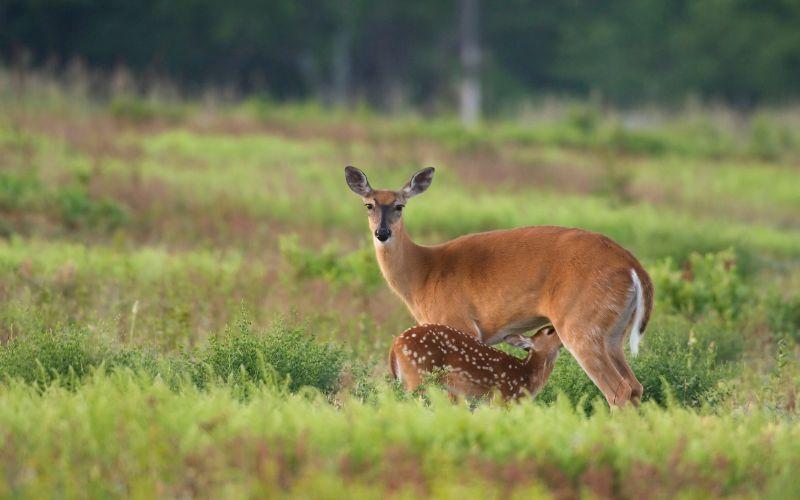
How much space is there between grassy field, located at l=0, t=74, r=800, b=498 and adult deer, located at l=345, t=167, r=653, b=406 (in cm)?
41

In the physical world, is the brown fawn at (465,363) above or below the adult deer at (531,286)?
below

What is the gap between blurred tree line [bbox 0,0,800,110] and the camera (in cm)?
4059

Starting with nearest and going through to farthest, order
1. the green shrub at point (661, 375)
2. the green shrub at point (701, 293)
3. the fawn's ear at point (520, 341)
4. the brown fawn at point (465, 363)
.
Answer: the brown fawn at point (465, 363), the green shrub at point (661, 375), the fawn's ear at point (520, 341), the green shrub at point (701, 293)

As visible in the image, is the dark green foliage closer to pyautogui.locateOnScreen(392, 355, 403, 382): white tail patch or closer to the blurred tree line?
pyautogui.locateOnScreen(392, 355, 403, 382): white tail patch

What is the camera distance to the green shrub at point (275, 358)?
7.88 metres

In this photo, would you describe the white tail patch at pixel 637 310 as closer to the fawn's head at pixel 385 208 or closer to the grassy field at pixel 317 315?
the grassy field at pixel 317 315

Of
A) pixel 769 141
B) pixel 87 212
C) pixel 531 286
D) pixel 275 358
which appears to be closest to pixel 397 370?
pixel 275 358

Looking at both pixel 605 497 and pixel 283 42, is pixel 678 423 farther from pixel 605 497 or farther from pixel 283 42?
pixel 283 42

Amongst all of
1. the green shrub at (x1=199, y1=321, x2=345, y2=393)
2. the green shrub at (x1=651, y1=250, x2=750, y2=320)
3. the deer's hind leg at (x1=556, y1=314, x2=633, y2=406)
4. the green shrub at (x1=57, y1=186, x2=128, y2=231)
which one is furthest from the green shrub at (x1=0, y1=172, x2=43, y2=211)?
the deer's hind leg at (x1=556, y1=314, x2=633, y2=406)

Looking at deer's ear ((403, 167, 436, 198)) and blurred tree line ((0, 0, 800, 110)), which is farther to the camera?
blurred tree line ((0, 0, 800, 110))

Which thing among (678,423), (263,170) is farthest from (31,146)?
(678,423)

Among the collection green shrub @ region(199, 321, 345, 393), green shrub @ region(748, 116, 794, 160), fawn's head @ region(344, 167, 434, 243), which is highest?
fawn's head @ region(344, 167, 434, 243)

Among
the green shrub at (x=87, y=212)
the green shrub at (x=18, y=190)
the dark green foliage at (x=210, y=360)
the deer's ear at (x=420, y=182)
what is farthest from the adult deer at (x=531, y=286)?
the green shrub at (x=18, y=190)

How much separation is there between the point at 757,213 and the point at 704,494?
640 inches
